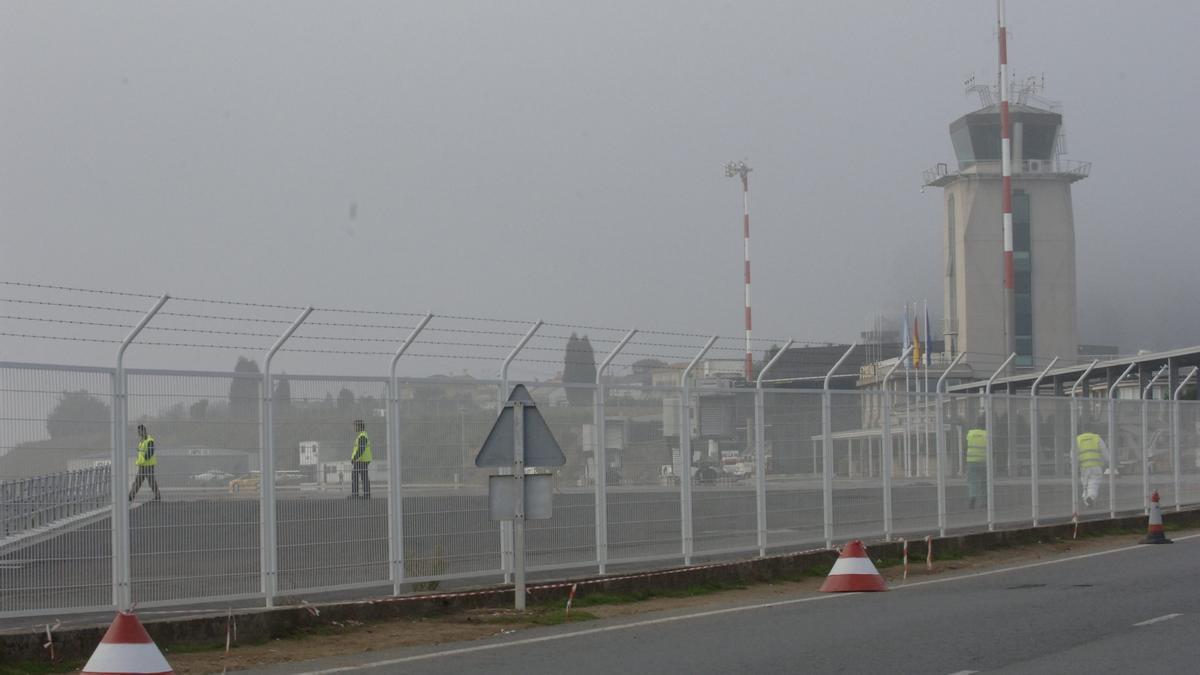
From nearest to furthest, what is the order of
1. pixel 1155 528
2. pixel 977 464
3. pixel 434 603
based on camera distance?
pixel 434 603 < pixel 1155 528 < pixel 977 464

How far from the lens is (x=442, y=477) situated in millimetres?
13727

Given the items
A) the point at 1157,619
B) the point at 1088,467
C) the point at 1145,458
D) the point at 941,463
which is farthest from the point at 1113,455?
the point at 1157,619

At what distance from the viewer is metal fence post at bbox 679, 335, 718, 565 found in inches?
640

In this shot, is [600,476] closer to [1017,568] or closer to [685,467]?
[685,467]

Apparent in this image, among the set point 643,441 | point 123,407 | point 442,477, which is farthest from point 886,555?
point 123,407

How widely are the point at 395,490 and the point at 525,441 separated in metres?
1.22

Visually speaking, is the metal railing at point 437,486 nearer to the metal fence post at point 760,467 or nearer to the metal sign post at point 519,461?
the metal fence post at point 760,467

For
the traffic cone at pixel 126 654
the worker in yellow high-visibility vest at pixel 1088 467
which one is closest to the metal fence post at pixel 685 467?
the traffic cone at pixel 126 654

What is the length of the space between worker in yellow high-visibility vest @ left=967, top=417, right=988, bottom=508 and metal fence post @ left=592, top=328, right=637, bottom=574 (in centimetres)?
846

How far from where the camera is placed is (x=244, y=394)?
12.1m

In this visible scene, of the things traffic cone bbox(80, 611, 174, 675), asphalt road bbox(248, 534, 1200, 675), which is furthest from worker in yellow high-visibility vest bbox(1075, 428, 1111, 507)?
traffic cone bbox(80, 611, 174, 675)

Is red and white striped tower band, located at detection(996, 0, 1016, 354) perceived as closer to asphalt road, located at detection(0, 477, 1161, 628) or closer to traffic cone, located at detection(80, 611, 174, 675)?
asphalt road, located at detection(0, 477, 1161, 628)

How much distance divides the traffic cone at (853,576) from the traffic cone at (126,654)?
8.37 meters

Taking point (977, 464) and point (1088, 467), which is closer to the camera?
point (977, 464)
